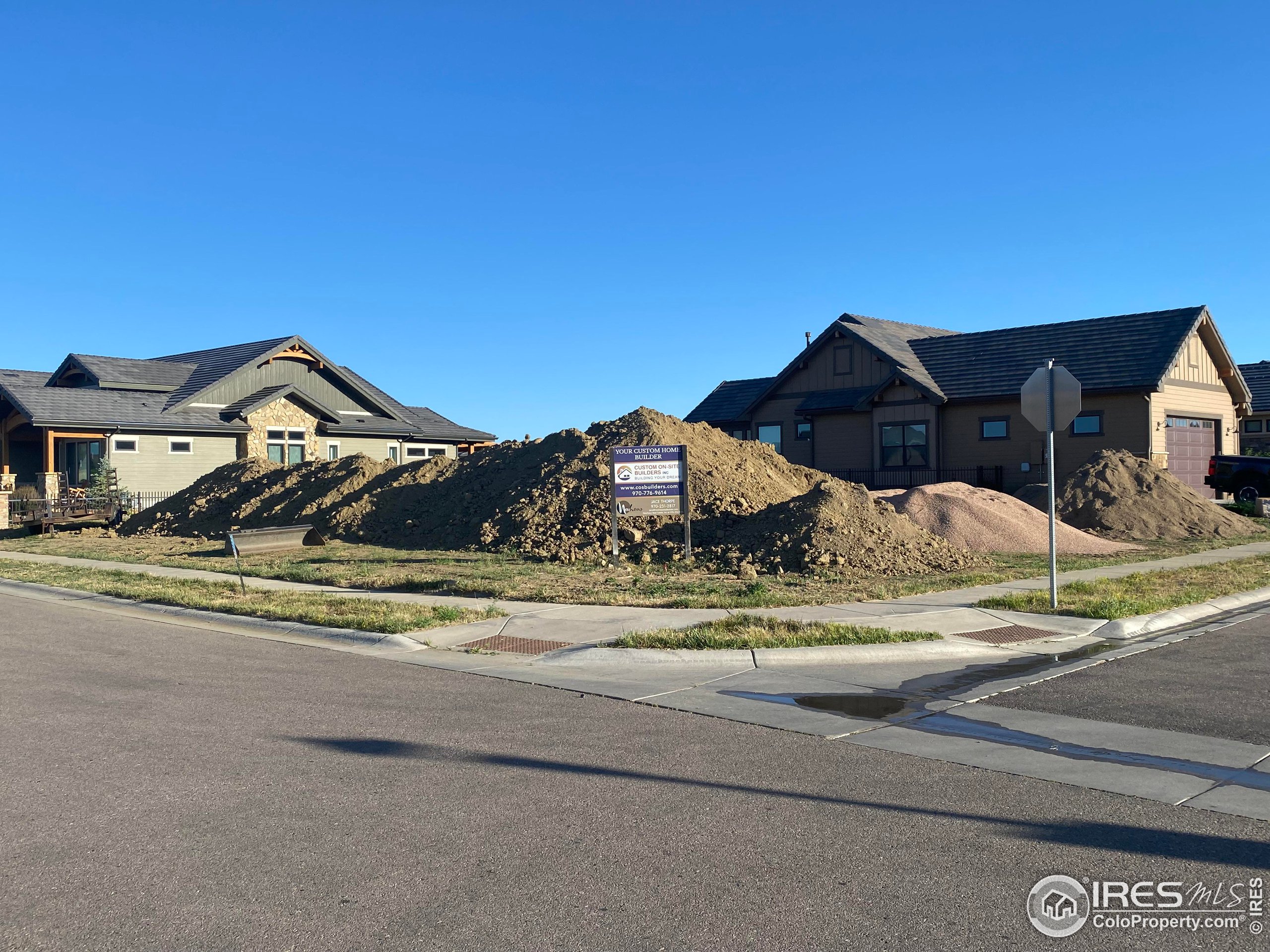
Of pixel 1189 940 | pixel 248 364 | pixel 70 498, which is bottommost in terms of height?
pixel 1189 940

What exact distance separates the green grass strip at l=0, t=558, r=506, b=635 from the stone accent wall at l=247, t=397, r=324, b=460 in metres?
20.6

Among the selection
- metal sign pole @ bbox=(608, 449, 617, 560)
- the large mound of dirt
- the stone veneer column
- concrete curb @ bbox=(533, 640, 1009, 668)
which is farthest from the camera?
the stone veneer column

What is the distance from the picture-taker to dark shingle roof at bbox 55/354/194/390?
40094 millimetres

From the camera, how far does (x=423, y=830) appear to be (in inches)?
214

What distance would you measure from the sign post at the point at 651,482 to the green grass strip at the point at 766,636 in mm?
7476

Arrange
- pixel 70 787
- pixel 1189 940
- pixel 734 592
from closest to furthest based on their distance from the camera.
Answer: pixel 1189 940
pixel 70 787
pixel 734 592

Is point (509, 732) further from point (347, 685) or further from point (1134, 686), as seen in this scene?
point (1134, 686)

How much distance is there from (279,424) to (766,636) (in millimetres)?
33642

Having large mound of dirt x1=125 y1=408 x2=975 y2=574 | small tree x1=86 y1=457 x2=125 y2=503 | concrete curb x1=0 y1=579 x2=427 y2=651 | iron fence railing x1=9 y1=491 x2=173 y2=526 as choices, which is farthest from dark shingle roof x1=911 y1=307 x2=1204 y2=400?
small tree x1=86 y1=457 x2=125 y2=503

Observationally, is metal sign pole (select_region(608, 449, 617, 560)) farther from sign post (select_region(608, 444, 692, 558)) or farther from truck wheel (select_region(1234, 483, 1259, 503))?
truck wheel (select_region(1234, 483, 1259, 503))

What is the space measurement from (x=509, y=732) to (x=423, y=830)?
82.5 inches

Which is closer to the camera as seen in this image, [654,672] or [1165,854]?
[1165,854]

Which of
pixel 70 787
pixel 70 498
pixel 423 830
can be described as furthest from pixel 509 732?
pixel 70 498

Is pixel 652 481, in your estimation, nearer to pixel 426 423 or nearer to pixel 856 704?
pixel 856 704
